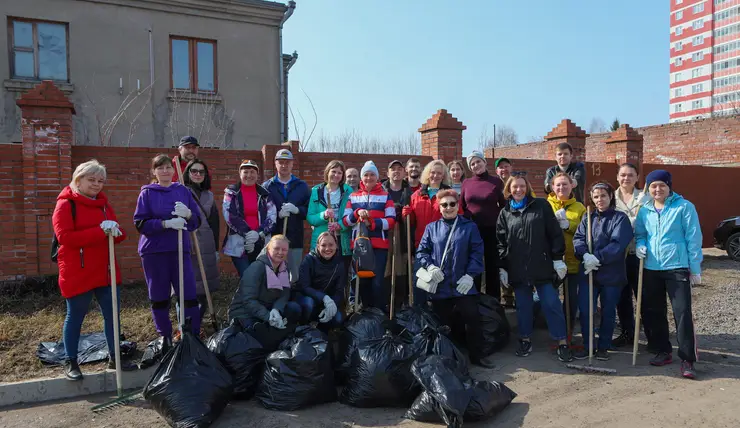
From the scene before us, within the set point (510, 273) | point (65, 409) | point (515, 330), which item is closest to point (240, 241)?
point (65, 409)

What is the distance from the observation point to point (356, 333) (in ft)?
14.0

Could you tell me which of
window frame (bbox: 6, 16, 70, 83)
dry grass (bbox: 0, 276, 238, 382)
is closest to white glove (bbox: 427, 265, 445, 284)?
dry grass (bbox: 0, 276, 238, 382)

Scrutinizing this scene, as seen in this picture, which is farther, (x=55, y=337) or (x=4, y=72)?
(x=4, y=72)

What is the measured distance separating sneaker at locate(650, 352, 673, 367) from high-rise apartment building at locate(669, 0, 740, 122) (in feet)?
221

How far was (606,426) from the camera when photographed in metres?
3.42

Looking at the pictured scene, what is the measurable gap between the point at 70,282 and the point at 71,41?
30.1 feet

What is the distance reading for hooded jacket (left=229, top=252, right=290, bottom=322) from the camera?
4.25 meters

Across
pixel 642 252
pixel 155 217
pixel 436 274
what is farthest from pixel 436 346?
pixel 155 217

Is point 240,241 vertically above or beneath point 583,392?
above

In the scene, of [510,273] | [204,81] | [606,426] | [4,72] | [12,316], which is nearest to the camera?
[606,426]

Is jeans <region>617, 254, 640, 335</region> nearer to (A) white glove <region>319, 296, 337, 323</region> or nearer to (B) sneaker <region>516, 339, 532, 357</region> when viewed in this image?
(B) sneaker <region>516, 339, 532, 357</region>

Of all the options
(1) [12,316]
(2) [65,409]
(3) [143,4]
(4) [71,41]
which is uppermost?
(3) [143,4]

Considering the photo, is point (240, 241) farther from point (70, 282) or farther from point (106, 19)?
point (106, 19)

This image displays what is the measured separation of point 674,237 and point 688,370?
1.15 m
